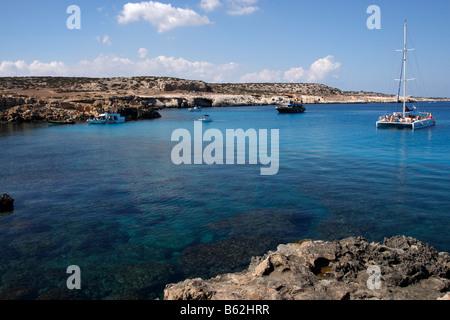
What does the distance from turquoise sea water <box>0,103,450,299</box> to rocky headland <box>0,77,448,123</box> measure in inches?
1728

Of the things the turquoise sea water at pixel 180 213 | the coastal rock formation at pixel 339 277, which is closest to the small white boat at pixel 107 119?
the turquoise sea water at pixel 180 213

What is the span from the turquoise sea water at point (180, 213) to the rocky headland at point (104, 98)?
43.9m

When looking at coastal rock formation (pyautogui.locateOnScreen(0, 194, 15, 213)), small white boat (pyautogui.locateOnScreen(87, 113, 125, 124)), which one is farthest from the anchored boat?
coastal rock formation (pyautogui.locateOnScreen(0, 194, 15, 213))

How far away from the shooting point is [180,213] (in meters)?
14.0

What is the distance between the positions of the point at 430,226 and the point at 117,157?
22.8 metres

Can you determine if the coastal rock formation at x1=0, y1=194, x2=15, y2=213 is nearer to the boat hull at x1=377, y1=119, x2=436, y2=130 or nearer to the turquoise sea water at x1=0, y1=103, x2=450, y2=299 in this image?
the turquoise sea water at x1=0, y1=103, x2=450, y2=299

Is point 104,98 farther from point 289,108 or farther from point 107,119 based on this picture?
point 289,108

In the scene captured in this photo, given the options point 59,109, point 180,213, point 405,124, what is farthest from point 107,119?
point 180,213

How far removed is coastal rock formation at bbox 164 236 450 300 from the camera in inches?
260

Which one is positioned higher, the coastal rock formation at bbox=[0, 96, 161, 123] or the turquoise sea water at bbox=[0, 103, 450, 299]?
the coastal rock formation at bbox=[0, 96, 161, 123]

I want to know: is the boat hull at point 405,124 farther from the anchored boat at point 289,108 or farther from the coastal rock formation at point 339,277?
the anchored boat at point 289,108

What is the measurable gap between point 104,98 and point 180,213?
73.4m
